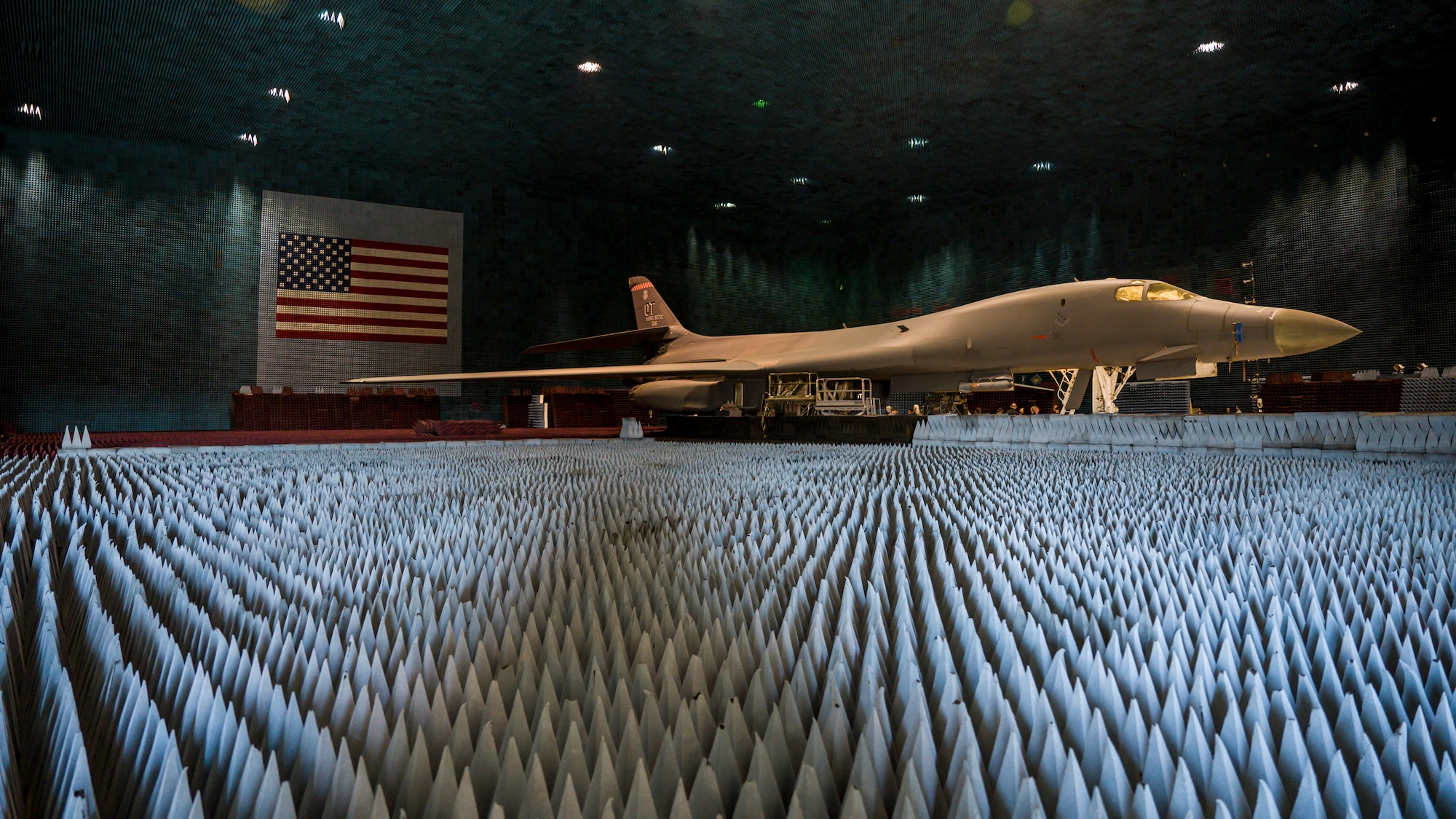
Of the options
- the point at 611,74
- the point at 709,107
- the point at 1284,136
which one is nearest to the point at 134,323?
the point at 611,74

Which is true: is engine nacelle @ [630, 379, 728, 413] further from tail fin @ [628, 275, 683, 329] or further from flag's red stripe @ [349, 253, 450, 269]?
flag's red stripe @ [349, 253, 450, 269]

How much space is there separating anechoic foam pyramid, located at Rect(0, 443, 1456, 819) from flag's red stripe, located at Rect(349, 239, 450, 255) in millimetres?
14422

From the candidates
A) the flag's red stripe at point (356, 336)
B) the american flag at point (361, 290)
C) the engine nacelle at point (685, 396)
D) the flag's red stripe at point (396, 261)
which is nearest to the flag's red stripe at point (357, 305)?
the american flag at point (361, 290)

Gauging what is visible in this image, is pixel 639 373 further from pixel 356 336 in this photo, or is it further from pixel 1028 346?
pixel 356 336

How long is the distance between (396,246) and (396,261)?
11.8 inches

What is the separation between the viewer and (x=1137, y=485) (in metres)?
2.23

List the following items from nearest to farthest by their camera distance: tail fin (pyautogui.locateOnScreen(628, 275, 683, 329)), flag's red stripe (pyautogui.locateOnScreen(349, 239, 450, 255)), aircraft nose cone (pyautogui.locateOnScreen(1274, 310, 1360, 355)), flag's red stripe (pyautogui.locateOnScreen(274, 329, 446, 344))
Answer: aircraft nose cone (pyautogui.locateOnScreen(1274, 310, 1360, 355))
tail fin (pyautogui.locateOnScreen(628, 275, 683, 329))
flag's red stripe (pyautogui.locateOnScreen(274, 329, 446, 344))
flag's red stripe (pyautogui.locateOnScreen(349, 239, 450, 255))

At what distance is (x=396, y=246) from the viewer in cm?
1479

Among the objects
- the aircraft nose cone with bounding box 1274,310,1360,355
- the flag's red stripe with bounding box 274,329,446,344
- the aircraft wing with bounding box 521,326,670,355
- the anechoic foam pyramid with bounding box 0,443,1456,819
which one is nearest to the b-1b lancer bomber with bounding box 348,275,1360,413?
the aircraft nose cone with bounding box 1274,310,1360,355

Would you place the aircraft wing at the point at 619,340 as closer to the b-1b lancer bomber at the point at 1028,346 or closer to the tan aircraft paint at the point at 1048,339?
the b-1b lancer bomber at the point at 1028,346

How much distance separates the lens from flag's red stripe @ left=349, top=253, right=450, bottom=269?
14.5 meters

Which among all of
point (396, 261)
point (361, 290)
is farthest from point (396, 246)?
point (361, 290)

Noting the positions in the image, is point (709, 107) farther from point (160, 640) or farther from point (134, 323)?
point (160, 640)

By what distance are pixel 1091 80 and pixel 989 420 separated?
7.91 meters
